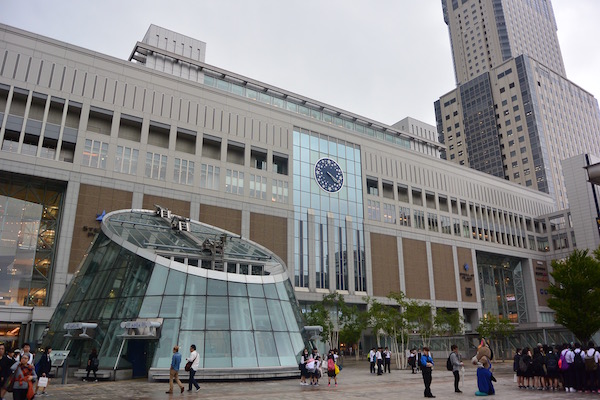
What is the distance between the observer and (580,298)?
111ft

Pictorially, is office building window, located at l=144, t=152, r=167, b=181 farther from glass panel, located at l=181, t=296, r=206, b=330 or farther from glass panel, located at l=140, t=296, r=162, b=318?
glass panel, located at l=181, t=296, r=206, b=330

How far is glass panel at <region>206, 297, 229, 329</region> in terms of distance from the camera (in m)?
21.9

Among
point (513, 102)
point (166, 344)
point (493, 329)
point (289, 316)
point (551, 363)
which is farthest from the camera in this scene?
point (513, 102)

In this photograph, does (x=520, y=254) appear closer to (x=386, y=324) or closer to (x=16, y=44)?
(x=386, y=324)

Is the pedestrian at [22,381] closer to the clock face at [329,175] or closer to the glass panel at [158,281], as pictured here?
the glass panel at [158,281]

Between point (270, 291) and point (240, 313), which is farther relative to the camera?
point (270, 291)

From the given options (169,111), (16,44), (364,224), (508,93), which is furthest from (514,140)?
(16,44)

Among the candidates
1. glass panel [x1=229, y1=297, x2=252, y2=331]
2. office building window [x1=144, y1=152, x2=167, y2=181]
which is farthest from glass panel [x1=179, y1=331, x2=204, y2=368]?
office building window [x1=144, y1=152, x2=167, y2=181]

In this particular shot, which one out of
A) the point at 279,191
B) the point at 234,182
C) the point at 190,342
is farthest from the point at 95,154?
the point at 190,342

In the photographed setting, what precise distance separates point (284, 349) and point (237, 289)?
13.4ft

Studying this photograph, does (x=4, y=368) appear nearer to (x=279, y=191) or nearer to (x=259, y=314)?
(x=259, y=314)

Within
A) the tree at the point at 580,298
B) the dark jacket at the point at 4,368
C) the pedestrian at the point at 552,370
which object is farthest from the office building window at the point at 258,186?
the dark jacket at the point at 4,368

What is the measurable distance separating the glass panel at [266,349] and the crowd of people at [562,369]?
38.1ft

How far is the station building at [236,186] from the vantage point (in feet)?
137
